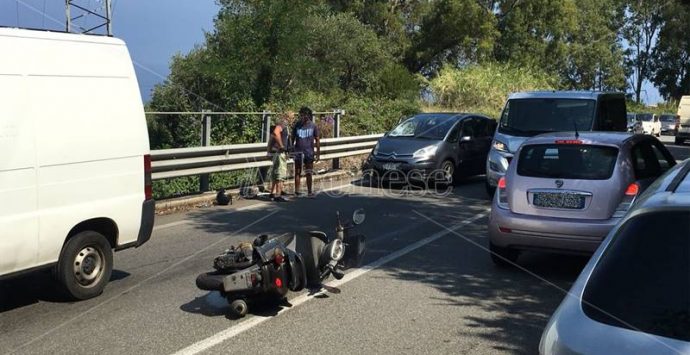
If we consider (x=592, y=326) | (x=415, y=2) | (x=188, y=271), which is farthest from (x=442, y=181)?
(x=415, y=2)

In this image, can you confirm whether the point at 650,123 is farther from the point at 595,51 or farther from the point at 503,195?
the point at 503,195

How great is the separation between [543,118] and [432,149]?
2.43m

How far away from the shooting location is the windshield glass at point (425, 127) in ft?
48.4

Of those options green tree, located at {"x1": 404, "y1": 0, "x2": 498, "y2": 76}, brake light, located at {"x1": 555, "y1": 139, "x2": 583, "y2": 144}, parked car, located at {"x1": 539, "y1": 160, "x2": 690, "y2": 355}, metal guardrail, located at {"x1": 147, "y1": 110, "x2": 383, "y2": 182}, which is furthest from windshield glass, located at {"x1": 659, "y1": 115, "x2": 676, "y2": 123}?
parked car, located at {"x1": 539, "y1": 160, "x2": 690, "y2": 355}

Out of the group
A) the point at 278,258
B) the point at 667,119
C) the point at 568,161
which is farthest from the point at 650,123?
the point at 278,258

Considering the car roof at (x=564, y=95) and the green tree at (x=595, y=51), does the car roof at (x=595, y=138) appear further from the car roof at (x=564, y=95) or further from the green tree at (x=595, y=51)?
the green tree at (x=595, y=51)

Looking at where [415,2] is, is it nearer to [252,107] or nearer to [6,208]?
[252,107]

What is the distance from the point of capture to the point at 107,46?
20.6ft

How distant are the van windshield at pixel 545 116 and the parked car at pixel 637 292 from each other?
1008cm

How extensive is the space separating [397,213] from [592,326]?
8.19m

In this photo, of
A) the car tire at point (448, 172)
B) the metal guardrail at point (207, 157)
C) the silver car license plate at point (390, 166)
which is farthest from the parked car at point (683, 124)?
the silver car license plate at point (390, 166)

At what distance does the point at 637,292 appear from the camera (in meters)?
2.54

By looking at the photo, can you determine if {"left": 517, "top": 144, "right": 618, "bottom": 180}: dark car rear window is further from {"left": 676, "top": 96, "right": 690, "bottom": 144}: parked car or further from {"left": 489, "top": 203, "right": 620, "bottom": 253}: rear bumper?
{"left": 676, "top": 96, "right": 690, "bottom": 144}: parked car

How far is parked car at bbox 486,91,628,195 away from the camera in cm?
1228
